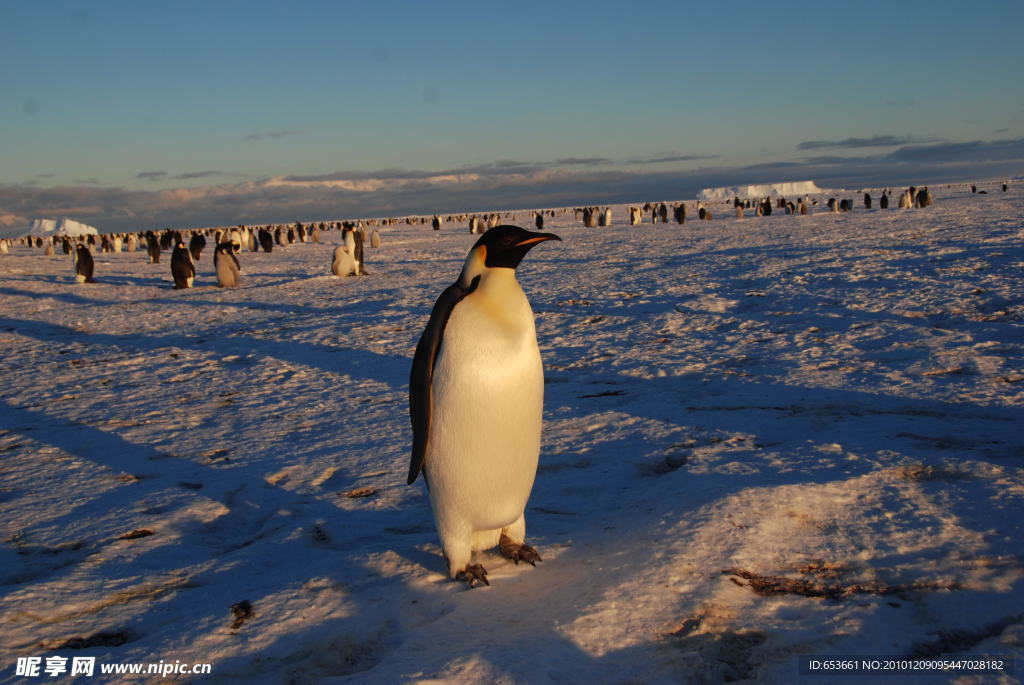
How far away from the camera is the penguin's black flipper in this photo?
125 inches

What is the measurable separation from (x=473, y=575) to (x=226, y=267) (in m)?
16.6

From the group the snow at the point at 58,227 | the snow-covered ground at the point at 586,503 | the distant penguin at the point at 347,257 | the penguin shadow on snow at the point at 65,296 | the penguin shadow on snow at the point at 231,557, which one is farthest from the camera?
the snow at the point at 58,227

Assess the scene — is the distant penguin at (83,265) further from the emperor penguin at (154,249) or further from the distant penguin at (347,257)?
the emperor penguin at (154,249)

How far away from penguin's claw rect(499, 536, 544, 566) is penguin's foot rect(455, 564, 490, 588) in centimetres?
19

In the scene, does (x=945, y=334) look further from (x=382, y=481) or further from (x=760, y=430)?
(x=382, y=481)

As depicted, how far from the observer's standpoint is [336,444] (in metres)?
5.59

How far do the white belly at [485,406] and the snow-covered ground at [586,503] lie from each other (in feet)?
1.17

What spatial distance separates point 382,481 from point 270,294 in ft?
40.9

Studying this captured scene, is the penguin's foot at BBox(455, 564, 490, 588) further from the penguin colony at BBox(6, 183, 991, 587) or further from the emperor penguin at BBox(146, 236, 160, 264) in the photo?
the emperor penguin at BBox(146, 236, 160, 264)

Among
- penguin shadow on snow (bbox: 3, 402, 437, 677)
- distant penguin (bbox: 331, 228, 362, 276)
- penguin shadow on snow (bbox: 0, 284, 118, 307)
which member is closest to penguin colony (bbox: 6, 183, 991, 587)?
penguin shadow on snow (bbox: 3, 402, 437, 677)

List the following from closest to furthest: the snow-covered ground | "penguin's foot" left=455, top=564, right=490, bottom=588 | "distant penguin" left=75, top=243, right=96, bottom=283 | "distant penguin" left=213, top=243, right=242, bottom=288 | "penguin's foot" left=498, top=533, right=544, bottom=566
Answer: the snow-covered ground < "penguin's foot" left=455, top=564, right=490, bottom=588 < "penguin's foot" left=498, top=533, right=544, bottom=566 < "distant penguin" left=213, top=243, right=242, bottom=288 < "distant penguin" left=75, top=243, right=96, bottom=283

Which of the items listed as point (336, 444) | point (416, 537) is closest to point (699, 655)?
point (416, 537)

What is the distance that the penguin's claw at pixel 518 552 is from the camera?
11.1ft

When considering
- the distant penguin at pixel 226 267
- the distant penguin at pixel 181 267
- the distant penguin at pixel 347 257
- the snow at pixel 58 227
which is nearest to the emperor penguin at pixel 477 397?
the distant penguin at pixel 347 257
